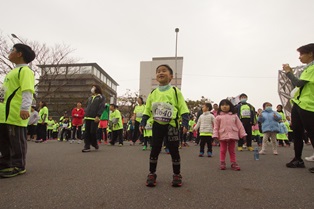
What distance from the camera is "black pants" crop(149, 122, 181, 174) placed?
313 cm

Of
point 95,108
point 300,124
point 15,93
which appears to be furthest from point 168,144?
point 95,108

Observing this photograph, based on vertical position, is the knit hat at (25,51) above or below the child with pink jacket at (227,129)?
above

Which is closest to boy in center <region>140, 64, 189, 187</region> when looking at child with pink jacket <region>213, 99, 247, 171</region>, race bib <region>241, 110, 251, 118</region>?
child with pink jacket <region>213, 99, 247, 171</region>

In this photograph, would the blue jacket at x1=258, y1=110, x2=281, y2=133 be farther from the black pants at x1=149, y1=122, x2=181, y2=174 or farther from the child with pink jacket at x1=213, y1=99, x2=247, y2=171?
the black pants at x1=149, y1=122, x2=181, y2=174

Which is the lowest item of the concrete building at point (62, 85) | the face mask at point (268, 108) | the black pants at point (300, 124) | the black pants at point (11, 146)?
the black pants at point (11, 146)

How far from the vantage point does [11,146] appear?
3.44m

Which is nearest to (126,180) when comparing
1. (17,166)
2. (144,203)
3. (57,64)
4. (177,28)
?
(144,203)

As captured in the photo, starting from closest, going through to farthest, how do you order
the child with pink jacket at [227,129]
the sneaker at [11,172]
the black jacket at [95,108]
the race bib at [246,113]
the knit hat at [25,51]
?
the sneaker at [11,172] < the knit hat at [25,51] < the child with pink jacket at [227,129] < the black jacket at [95,108] < the race bib at [246,113]

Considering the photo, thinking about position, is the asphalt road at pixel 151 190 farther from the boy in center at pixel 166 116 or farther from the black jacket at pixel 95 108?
the black jacket at pixel 95 108

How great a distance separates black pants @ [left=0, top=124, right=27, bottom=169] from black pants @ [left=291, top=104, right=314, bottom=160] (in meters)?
4.79

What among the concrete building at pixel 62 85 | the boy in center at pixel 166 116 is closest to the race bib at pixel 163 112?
the boy in center at pixel 166 116

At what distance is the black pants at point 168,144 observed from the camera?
3131mm

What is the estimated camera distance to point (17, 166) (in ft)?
11.4

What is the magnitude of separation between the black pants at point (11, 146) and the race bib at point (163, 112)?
85.2 inches
